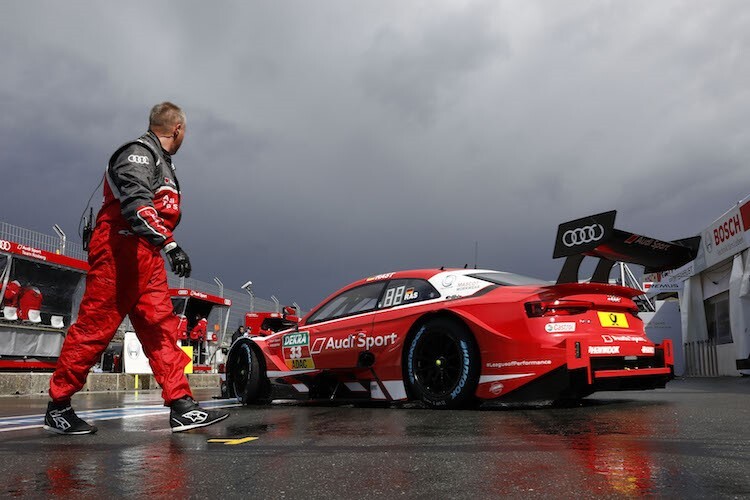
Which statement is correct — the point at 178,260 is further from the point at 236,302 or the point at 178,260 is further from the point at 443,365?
the point at 236,302

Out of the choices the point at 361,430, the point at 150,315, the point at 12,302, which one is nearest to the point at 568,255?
the point at 361,430

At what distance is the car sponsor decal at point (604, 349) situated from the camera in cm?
477

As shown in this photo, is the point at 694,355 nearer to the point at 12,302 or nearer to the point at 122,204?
the point at 12,302

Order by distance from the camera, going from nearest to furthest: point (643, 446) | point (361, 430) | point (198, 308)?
point (643, 446)
point (361, 430)
point (198, 308)

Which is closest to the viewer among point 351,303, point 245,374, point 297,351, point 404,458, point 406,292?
point 404,458

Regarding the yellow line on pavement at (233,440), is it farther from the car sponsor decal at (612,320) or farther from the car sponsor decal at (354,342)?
the car sponsor decal at (612,320)

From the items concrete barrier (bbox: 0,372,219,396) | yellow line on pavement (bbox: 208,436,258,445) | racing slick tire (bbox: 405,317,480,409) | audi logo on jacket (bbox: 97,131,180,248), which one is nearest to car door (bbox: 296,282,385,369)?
racing slick tire (bbox: 405,317,480,409)

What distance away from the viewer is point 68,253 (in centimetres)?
1337

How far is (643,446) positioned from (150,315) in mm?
2750

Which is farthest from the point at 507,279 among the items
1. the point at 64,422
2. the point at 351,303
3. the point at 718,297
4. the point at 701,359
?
the point at 701,359

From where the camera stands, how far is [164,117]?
432cm

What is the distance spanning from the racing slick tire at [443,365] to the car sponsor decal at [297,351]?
1325 millimetres

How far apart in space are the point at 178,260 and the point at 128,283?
33 cm

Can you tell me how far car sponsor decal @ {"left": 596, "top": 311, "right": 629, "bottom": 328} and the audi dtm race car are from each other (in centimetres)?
1
